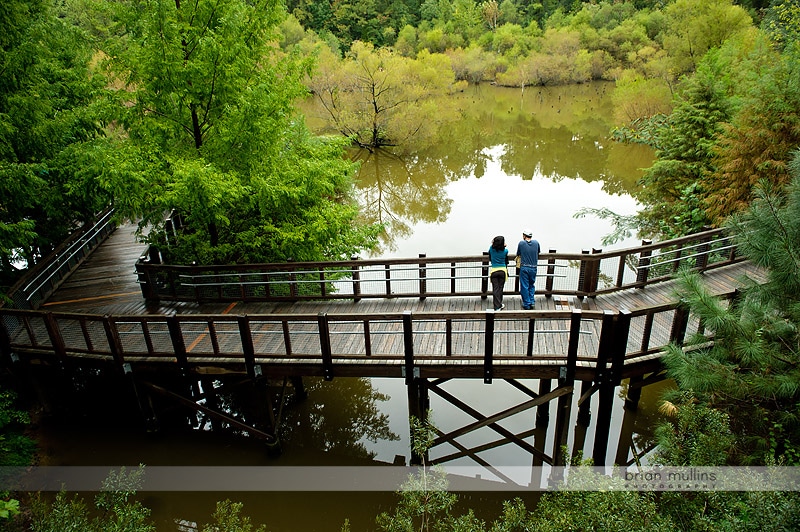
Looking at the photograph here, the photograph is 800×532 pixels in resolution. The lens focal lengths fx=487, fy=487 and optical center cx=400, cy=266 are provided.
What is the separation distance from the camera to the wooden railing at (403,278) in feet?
34.1

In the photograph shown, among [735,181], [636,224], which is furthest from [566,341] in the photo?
[636,224]

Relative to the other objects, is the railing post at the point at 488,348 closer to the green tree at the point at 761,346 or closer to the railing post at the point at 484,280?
the railing post at the point at 484,280

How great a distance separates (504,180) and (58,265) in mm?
23898

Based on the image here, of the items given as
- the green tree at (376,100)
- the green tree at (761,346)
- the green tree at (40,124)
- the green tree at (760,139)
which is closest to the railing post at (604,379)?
the green tree at (761,346)

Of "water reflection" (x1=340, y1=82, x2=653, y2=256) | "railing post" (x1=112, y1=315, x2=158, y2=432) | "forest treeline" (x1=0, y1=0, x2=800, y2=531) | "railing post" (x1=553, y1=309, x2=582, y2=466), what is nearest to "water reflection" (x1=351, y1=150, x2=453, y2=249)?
"water reflection" (x1=340, y1=82, x2=653, y2=256)

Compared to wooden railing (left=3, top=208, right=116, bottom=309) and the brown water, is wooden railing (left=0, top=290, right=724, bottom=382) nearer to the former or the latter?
wooden railing (left=3, top=208, right=116, bottom=309)

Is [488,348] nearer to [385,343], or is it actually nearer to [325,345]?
[385,343]

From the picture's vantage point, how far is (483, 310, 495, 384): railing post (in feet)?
26.7

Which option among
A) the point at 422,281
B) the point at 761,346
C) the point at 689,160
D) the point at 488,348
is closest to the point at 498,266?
the point at 488,348

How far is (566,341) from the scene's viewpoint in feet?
29.5

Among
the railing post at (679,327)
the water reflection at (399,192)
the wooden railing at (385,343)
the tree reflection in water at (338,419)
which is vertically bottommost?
the tree reflection in water at (338,419)

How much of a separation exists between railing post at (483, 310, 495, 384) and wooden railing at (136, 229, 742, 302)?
2348 mm

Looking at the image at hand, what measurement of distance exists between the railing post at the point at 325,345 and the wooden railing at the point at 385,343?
0.02 m

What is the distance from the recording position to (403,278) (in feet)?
34.7
